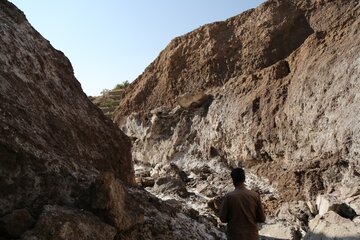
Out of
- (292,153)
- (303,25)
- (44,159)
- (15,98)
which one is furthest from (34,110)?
(303,25)

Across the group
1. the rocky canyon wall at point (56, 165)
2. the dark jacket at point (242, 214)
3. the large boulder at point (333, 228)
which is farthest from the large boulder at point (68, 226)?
the large boulder at point (333, 228)

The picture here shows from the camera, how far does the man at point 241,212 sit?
4.59m

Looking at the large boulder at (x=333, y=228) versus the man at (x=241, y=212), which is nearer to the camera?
the man at (x=241, y=212)

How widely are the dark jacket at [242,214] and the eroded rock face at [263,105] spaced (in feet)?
16.6

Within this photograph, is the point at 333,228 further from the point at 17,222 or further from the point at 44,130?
the point at 17,222

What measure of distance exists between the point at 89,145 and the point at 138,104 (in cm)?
1455

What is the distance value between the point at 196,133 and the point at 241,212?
42.7 feet

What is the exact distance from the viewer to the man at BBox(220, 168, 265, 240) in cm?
459

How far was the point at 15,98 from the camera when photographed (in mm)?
6227

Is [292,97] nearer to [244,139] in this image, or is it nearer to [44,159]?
[244,139]

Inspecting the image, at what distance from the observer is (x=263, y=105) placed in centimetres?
1523

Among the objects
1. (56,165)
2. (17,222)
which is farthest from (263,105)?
(17,222)

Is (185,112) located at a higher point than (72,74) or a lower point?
higher

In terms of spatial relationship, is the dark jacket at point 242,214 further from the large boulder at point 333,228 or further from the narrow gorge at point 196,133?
the large boulder at point 333,228
